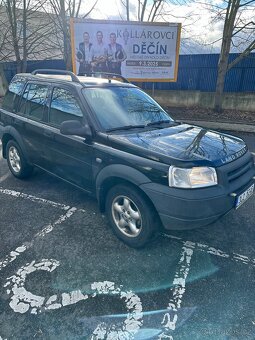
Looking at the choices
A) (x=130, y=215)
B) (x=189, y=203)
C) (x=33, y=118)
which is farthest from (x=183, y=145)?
(x=33, y=118)

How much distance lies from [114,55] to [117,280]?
1035cm

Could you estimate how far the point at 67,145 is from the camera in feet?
10.8

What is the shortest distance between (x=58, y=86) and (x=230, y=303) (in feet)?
10.7

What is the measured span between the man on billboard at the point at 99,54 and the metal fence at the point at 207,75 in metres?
3.47

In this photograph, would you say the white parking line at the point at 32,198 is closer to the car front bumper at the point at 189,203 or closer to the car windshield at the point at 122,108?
the car windshield at the point at 122,108

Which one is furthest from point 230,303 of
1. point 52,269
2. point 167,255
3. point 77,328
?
point 52,269

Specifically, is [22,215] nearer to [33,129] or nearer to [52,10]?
[33,129]

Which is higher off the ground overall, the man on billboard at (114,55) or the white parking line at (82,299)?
the man on billboard at (114,55)

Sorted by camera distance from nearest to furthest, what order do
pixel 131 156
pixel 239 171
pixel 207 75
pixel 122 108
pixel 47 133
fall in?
pixel 131 156 → pixel 239 171 → pixel 122 108 → pixel 47 133 → pixel 207 75

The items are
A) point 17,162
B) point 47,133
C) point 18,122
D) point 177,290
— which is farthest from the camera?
point 17,162

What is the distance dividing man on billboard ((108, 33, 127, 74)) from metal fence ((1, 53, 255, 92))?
2887 millimetres

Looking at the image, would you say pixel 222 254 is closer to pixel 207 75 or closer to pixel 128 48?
pixel 128 48

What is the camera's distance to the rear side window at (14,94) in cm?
421

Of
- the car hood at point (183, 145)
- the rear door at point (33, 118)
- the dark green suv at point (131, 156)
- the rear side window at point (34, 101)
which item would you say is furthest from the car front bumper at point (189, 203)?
the rear side window at point (34, 101)
